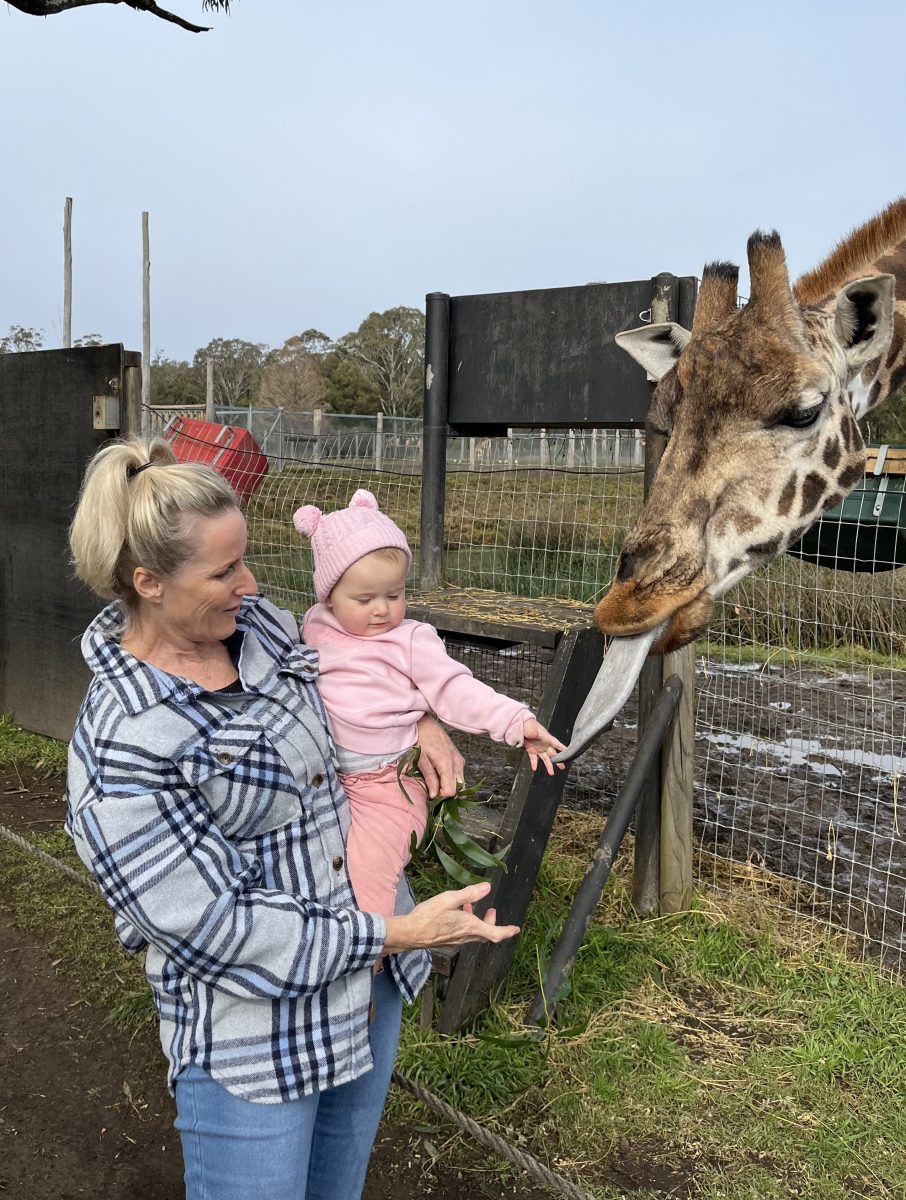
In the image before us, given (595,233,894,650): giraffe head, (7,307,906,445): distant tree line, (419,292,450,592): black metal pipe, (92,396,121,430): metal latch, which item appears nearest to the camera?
(595,233,894,650): giraffe head

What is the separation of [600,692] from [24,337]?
51232 mm

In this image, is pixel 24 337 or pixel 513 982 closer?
pixel 513 982

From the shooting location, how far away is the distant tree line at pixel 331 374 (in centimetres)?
4738

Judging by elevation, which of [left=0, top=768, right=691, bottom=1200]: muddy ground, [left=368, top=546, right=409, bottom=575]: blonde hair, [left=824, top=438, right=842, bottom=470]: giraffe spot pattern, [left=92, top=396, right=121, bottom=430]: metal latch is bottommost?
[left=0, top=768, right=691, bottom=1200]: muddy ground

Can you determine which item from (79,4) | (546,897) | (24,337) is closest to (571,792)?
(546,897)

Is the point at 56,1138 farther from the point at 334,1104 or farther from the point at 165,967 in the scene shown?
the point at 165,967

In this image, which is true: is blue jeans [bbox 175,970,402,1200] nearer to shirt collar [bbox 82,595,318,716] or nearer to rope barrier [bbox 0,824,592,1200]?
shirt collar [bbox 82,595,318,716]

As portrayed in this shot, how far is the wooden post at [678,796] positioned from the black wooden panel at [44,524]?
3342 millimetres

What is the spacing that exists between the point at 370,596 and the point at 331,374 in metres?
51.1

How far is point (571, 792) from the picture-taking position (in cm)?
534

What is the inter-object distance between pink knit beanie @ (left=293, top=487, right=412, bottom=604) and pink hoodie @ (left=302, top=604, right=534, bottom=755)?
128 millimetres

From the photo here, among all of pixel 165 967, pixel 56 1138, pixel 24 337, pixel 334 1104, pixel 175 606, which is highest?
pixel 24 337

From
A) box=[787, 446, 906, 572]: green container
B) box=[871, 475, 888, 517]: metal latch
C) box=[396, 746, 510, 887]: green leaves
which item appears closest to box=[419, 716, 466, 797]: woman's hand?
box=[396, 746, 510, 887]: green leaves

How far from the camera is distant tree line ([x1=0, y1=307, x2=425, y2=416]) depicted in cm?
4738
